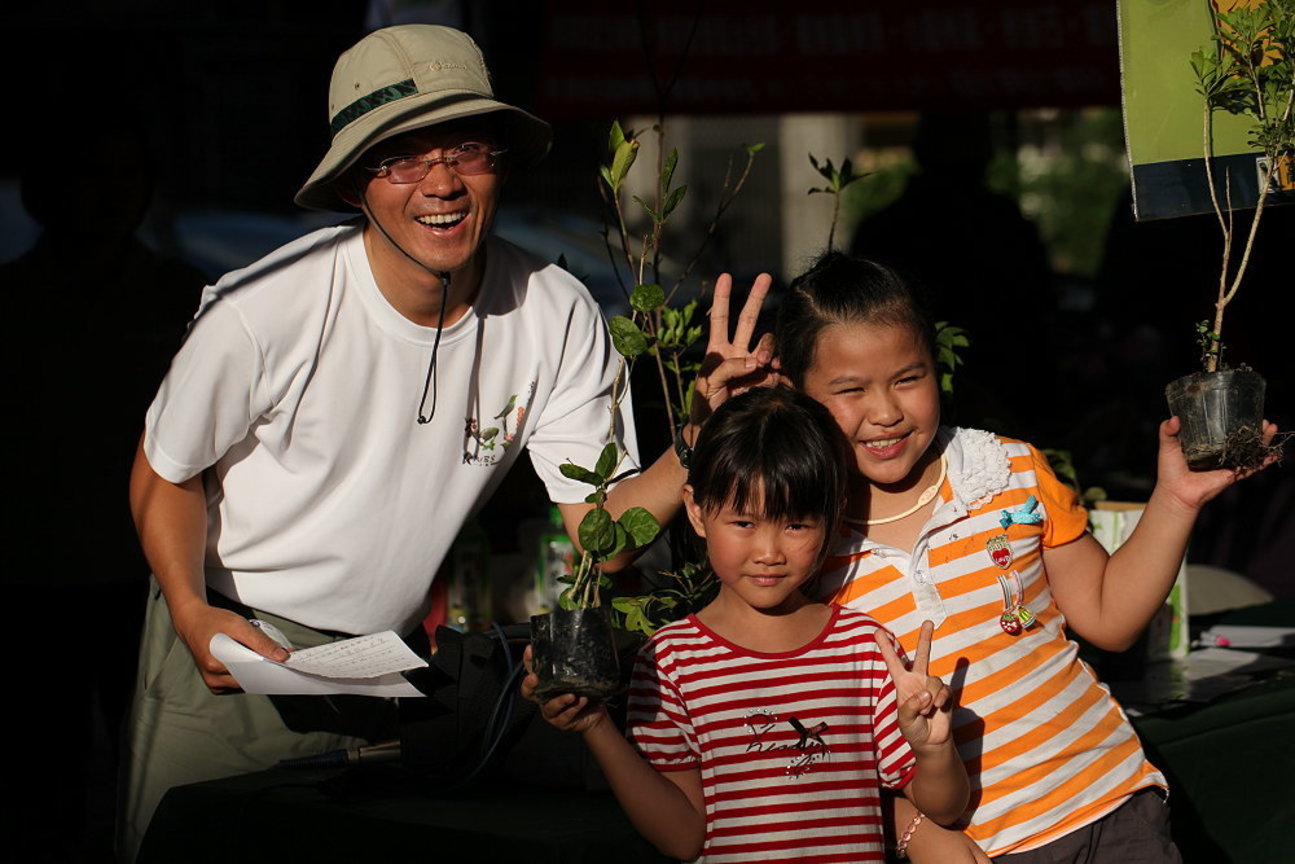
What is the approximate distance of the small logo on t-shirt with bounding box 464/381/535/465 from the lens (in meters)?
2.67

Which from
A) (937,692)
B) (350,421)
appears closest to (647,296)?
(350,421)

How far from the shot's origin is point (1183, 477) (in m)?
2.30

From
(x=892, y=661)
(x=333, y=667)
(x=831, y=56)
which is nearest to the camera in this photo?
(x=892, y=661)

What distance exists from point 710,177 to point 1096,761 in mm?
18865

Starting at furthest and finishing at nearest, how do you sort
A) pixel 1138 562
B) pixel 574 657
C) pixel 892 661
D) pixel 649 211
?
pixel 649 211 → pixel 1138 562 → pixel 892 661 → pixel 574 657

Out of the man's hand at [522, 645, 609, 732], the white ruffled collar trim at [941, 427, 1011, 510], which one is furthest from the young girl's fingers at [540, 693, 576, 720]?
the white ruffled collar trim at [941, 427, 1011, 510]

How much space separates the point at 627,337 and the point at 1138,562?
2.81 ft

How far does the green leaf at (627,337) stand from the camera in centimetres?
239

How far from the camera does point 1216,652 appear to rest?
3826 millimetres

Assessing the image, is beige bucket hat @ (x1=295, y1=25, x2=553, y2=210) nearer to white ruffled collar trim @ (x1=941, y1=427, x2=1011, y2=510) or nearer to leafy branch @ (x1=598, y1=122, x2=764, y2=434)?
leafy branch @ (x1=598, y1=122, x2=764, y2=434)

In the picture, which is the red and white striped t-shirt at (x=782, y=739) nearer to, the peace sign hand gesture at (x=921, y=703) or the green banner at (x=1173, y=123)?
the peace sign hand gesture at (x=921, y=703)

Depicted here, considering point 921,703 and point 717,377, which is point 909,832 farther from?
point 717,377

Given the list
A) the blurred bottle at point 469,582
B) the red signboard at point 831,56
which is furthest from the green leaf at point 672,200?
the red signboard at point 831,56

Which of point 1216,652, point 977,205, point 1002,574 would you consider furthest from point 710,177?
point 1002,574
